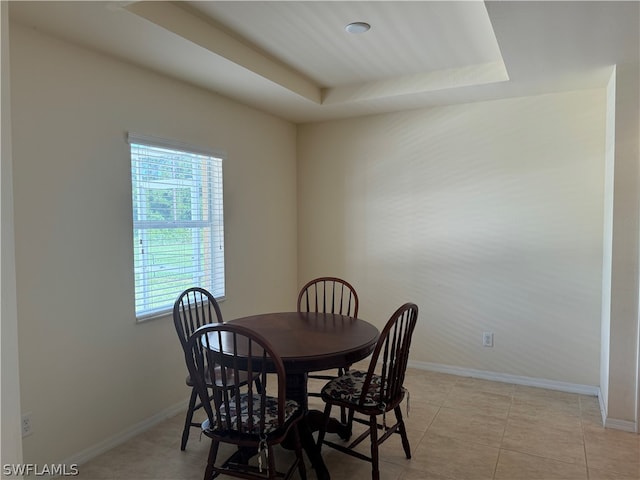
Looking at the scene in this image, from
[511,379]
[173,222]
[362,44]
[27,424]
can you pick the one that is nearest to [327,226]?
[173,222]

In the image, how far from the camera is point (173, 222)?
3.12 meters

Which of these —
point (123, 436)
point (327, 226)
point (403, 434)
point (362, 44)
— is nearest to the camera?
point (403, 434)

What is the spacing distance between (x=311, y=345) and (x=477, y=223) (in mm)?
2104

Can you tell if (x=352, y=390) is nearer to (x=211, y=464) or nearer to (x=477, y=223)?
(x=211, y=464)

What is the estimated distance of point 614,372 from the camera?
2881 millimetres

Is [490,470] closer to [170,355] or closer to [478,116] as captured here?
[170,355]

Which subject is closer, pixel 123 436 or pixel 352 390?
pixel 352 390

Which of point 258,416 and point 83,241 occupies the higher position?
point 83,241

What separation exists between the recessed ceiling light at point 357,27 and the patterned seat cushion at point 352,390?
6.50ft

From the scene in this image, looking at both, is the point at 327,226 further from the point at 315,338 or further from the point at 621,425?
the point at 621,425

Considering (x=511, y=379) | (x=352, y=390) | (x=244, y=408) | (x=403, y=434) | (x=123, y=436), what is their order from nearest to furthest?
1. (x=244, y=408)
2. (x=352, y=390)
3. (x=403, y=434)
4. (x=123, y=436)
5. (x=511, y=379)

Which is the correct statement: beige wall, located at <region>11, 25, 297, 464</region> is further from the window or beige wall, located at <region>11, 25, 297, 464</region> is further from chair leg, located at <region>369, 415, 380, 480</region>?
chair leg, located at <region>369, 415, 380, 480</region>

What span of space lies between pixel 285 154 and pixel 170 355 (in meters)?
2.17

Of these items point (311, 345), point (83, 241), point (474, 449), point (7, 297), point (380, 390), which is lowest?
point (474, 449)
